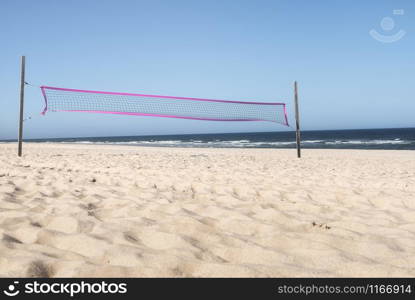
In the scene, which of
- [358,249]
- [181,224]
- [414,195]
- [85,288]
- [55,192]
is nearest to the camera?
[85,288]

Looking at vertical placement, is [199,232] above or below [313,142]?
below

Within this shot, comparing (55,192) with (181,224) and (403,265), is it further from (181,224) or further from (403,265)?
(403,265)

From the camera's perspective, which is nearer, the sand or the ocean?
the sand

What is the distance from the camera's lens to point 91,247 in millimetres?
1800

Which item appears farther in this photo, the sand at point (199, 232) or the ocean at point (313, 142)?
the ocean at point (313, 142)

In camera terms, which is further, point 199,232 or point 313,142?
point 313,142

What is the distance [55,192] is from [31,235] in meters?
1.38

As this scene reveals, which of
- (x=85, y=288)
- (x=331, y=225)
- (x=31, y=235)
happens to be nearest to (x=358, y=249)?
(x=331, y=225)

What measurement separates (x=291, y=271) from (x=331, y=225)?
3.27 feet

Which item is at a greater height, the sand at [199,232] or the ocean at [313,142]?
the ocean at [313,142]

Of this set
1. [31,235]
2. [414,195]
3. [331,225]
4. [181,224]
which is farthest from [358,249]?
[414,195]

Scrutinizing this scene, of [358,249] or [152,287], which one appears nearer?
[152,287]

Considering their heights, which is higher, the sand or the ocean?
the ocean

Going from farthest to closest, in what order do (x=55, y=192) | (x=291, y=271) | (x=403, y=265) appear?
1. (x=55, y=192)
2. (x=403, y=265)
3. (x=291, y=271)
